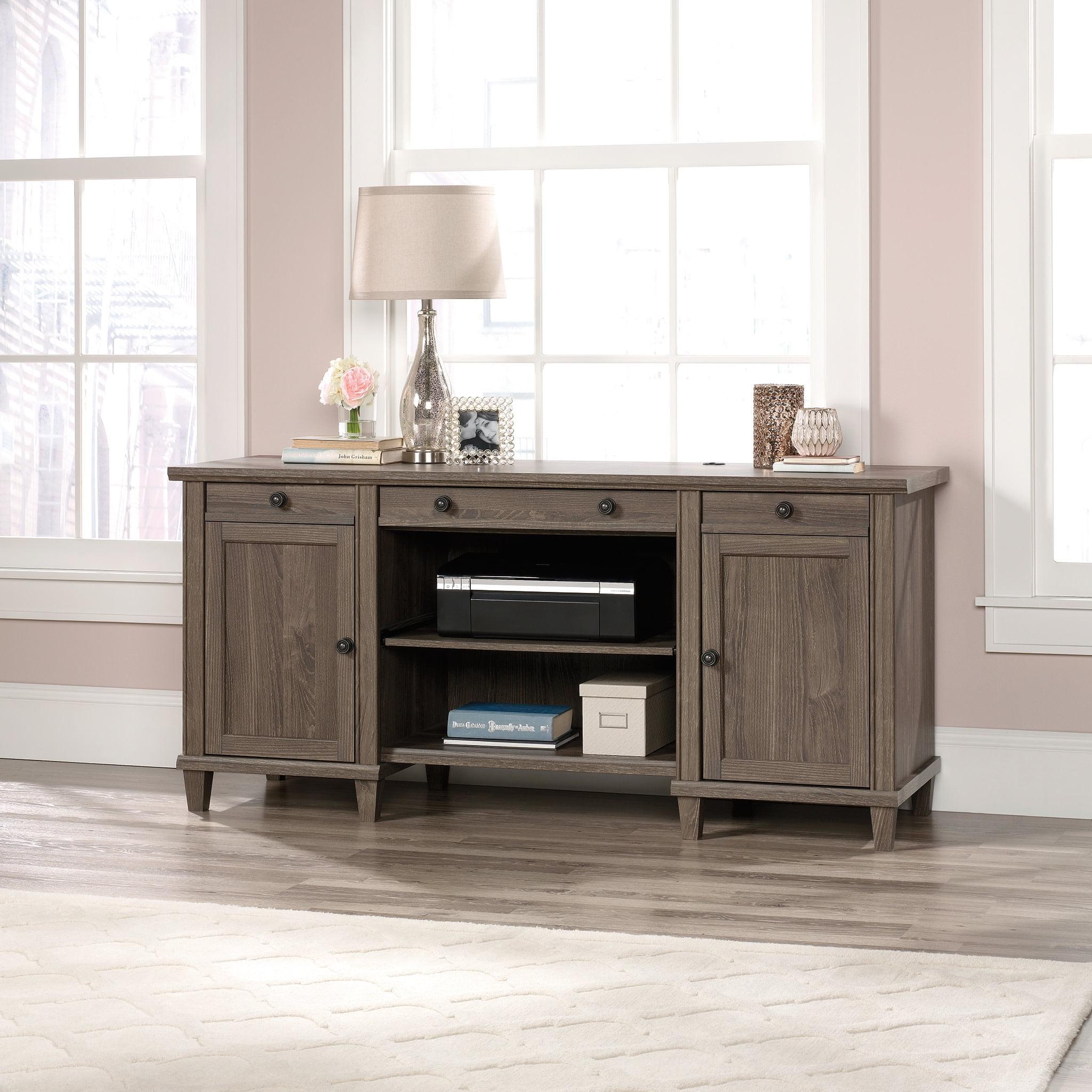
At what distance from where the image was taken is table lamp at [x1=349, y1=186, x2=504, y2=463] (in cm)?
393

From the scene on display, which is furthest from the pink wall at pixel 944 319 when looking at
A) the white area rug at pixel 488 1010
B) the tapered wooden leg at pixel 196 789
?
the tapered wooden leg at pixel 196 789

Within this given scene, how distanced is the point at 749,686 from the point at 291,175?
1.85 metres

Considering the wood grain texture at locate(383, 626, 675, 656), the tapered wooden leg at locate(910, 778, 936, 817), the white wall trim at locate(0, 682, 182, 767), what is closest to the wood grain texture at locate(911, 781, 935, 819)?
the tapered wooden leg at locate(910, 778, 936, 817)

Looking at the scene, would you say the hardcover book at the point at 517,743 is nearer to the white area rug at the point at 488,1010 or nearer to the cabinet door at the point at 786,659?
the cabinet door at the point at 786,659

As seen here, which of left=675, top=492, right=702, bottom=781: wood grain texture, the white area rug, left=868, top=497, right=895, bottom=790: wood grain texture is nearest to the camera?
the white area rug

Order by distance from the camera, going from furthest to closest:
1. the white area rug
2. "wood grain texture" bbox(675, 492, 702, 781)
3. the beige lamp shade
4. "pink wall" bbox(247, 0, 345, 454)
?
"pink wall" bbox(247, 0, 345, 454) → the beige lamp shade → "wood grain texture" bbox(675, 492, 702, 781) → the white area rug

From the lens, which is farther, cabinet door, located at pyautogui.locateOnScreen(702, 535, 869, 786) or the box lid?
the box lid

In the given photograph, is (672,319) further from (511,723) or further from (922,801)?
(922,801)

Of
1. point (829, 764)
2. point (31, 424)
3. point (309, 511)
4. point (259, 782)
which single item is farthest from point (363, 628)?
point (31, 424)

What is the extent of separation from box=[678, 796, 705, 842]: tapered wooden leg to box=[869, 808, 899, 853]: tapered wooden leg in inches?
14.9

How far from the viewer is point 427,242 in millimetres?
3932

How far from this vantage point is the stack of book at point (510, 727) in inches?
150

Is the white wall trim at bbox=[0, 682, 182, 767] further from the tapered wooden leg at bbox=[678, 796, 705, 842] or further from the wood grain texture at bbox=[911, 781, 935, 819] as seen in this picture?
the wood grain texture at bbox=[911, 781, 935, 819]

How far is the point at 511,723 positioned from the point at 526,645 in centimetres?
21
